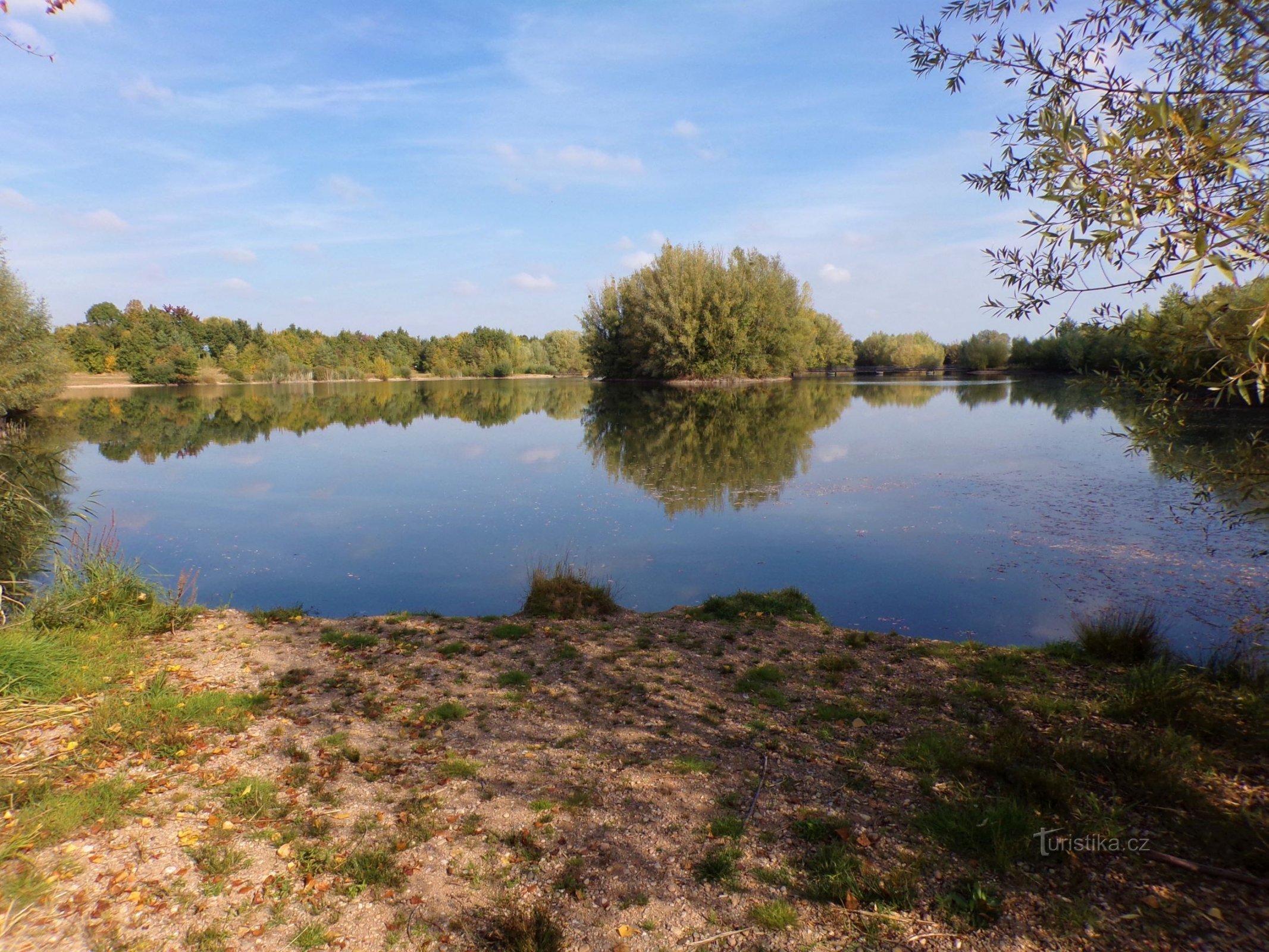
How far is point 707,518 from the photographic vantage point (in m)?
14.2

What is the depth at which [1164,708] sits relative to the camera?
16.6ft

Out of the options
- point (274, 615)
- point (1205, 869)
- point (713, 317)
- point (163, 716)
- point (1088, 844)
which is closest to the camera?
point (1205, 869)

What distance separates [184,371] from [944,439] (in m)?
86.3

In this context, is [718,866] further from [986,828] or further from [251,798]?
[251,798]

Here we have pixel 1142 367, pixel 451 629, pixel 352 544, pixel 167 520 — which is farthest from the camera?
pixel 167 520

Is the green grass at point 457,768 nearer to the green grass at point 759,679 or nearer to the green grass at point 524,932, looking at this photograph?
the green grass at point 524,932

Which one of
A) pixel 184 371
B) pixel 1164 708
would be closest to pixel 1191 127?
pixel 1164 708

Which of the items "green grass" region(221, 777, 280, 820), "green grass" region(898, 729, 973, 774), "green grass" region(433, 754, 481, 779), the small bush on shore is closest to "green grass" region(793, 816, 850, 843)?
"green grass" region(898, 729, 973, 774)

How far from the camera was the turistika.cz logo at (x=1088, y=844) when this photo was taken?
3672mm

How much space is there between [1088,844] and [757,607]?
199 inches

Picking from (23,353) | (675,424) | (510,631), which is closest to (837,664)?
(510,631)

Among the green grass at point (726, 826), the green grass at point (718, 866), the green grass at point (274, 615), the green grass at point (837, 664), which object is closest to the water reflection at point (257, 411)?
the green grass at point (274, 615)

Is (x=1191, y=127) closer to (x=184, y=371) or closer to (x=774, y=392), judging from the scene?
(x=774, y=392)

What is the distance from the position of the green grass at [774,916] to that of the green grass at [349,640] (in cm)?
533
